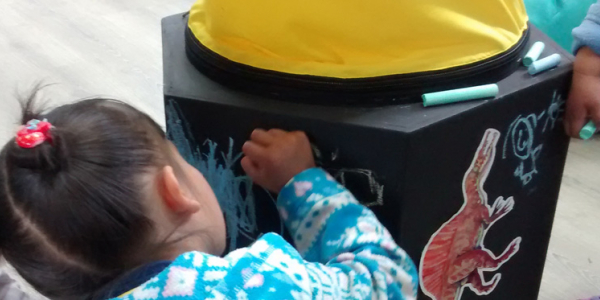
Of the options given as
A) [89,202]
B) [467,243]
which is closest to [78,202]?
[89,202]

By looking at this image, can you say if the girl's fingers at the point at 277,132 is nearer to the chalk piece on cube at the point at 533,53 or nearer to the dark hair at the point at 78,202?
the dark hair at the point at 78,202

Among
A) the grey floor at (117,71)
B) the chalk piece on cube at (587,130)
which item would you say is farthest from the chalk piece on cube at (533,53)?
the grey floor at (117,71)

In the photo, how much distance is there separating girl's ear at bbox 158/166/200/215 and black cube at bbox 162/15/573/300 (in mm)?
130

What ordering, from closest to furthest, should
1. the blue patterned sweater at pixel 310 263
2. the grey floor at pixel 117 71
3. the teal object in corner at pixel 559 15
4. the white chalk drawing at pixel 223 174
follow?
the blue patterned sweater at pixel 310 263 → the white chalk drawing at pixel 223 174 → the grey floor at pixel 117 71 → the teal object in corner at pixel 559 15

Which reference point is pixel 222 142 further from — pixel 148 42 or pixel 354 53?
pixel 148 42

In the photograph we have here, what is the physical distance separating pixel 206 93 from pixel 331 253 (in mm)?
222

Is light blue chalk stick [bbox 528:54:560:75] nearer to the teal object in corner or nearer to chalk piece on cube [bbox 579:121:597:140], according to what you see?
chalk piece on cube [bbox 579:121:597:140]

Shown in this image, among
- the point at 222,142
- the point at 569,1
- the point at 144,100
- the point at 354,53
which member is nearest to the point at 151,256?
the point at 222,142

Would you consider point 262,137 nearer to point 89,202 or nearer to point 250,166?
point 250,166

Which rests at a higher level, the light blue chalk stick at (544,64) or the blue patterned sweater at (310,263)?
the light blue chalk stick at (544,64)

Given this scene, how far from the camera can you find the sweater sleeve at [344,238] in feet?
2.05

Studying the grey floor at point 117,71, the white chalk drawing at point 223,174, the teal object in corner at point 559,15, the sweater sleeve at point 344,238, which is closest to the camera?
the sweater sleeve at point 344,238

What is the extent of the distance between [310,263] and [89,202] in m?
0.21

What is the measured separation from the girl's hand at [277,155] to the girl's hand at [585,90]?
1.08 feet
